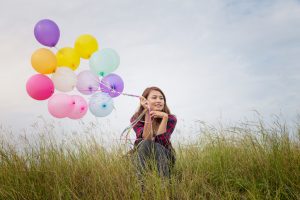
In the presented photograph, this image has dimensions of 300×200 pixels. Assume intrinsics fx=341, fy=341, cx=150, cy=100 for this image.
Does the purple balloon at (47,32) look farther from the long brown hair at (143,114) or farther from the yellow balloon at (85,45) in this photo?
the long brown hair at (143,114)

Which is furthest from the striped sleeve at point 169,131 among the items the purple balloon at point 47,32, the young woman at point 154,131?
the purple balloon at point 47,32

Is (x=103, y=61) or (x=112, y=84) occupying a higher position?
(x=103, y=61)

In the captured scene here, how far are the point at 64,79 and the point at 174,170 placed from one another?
1.98 meters

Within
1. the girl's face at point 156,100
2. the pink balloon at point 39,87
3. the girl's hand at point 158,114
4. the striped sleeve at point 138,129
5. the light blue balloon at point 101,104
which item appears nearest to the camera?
the girl's hand at point 158,114

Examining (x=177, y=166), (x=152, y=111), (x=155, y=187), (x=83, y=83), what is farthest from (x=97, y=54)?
(x=155, y=187)

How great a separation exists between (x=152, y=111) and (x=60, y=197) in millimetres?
1338

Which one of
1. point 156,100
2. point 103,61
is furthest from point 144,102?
point 103,61

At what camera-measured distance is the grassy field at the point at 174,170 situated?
295cm

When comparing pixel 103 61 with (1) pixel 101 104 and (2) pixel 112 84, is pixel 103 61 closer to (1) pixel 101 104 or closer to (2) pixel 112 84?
(2) pixel 112 84

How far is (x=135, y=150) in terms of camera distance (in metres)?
3.75

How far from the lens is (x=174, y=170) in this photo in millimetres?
3713

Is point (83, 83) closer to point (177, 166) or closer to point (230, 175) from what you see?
point (177, 166)

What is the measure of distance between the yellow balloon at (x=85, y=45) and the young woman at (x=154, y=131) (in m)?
1.35

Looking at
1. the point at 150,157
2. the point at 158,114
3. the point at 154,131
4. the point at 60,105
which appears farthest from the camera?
the point at 60,105
